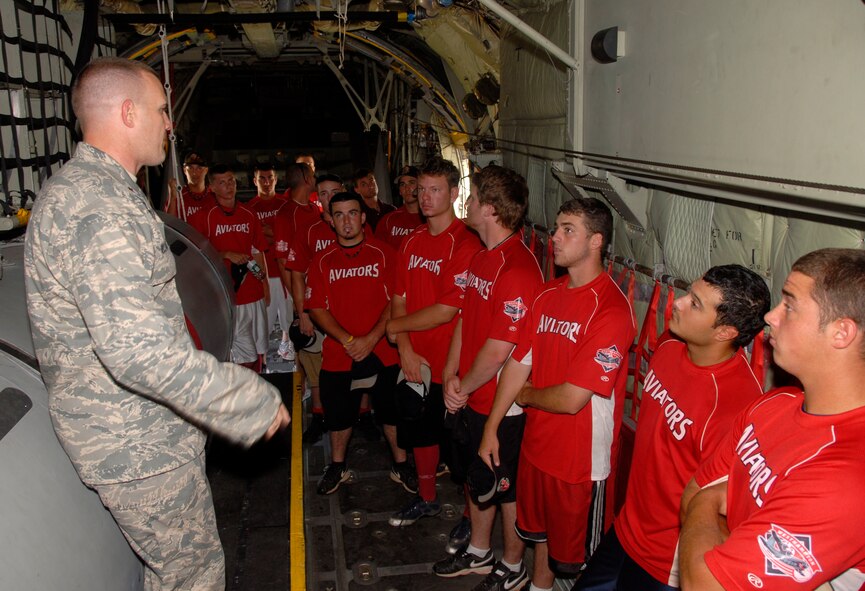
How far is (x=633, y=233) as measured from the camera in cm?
409

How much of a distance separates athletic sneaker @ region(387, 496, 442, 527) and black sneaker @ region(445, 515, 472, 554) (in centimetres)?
28

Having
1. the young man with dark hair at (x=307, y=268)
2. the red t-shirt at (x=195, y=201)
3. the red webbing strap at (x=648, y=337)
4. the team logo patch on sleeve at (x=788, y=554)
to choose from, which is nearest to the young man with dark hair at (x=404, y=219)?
the young man with dark hair at (x=307, y=268)

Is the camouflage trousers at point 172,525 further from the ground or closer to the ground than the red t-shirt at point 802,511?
closer to the ground

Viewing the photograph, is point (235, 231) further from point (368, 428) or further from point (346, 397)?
point (346, 397)

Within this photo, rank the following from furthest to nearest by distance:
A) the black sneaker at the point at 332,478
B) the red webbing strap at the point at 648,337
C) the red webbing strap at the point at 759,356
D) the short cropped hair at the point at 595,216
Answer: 1. the black sneaker at the point at 332,478
2. the red webbing strap at the point at 648,337
3. the short cropped hair at the point at 595,216
4. the red webbing strap at the point at 759,356

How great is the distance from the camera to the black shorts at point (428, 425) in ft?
13.7

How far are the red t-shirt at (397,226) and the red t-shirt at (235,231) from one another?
4.74 ft

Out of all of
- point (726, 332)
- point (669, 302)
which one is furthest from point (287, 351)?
point (726, 332)

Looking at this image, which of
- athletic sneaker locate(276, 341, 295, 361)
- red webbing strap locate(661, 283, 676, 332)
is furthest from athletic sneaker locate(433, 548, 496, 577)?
athletic sneaker locate(276, 341, 295, 361)

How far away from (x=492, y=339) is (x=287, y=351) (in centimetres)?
483

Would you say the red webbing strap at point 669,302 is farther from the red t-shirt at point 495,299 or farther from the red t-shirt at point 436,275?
the red t-shirt at point 436,275

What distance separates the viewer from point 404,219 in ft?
20.5

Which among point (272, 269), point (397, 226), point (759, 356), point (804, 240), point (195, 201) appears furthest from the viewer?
point (272, 269)

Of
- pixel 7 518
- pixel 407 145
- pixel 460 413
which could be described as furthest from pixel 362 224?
pixel 407 145
